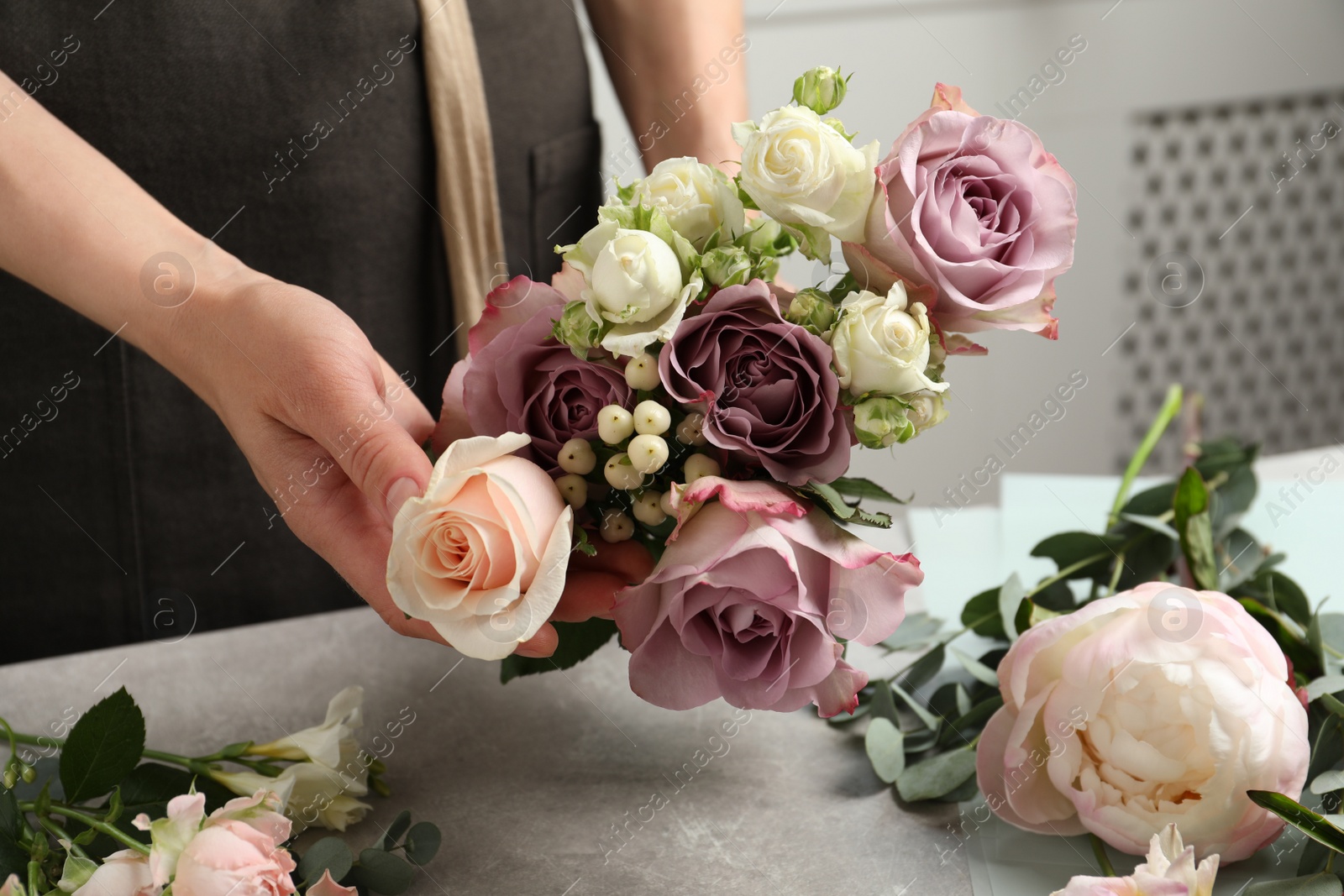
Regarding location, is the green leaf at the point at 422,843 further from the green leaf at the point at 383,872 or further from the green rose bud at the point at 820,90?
the green rose bud at the point at 820,90

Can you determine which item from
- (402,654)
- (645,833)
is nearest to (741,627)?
(645,833)

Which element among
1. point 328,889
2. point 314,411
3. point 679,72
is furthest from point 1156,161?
point 328,889

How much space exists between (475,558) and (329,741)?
0.17m

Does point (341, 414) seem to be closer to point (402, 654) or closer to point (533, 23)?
point (402, 654)

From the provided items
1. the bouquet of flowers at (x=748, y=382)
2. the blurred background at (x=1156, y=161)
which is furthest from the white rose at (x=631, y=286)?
the blurred background at (x=1156, y=161)

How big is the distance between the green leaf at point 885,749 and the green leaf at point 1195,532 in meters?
0.19

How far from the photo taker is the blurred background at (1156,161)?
1667 millimetres

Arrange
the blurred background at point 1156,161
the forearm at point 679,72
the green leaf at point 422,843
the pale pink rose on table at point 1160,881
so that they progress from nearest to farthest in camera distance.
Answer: the pale pink rose on table at point 1160,881 → the green leaf at point 422,843 → the forearm at point 679,72 → the blurred background at point 1156,161

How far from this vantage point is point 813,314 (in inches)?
→ 16.6

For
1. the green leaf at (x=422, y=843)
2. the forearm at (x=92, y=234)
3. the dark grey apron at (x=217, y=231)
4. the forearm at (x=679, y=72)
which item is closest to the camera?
the green leaf at (x=422, y=843)

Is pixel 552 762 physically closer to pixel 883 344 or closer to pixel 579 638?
pixel 579 638

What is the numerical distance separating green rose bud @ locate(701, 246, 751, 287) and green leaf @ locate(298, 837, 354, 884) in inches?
11.2

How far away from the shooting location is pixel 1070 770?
0.43m

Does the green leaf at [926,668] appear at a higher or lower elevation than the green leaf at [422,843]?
lower
